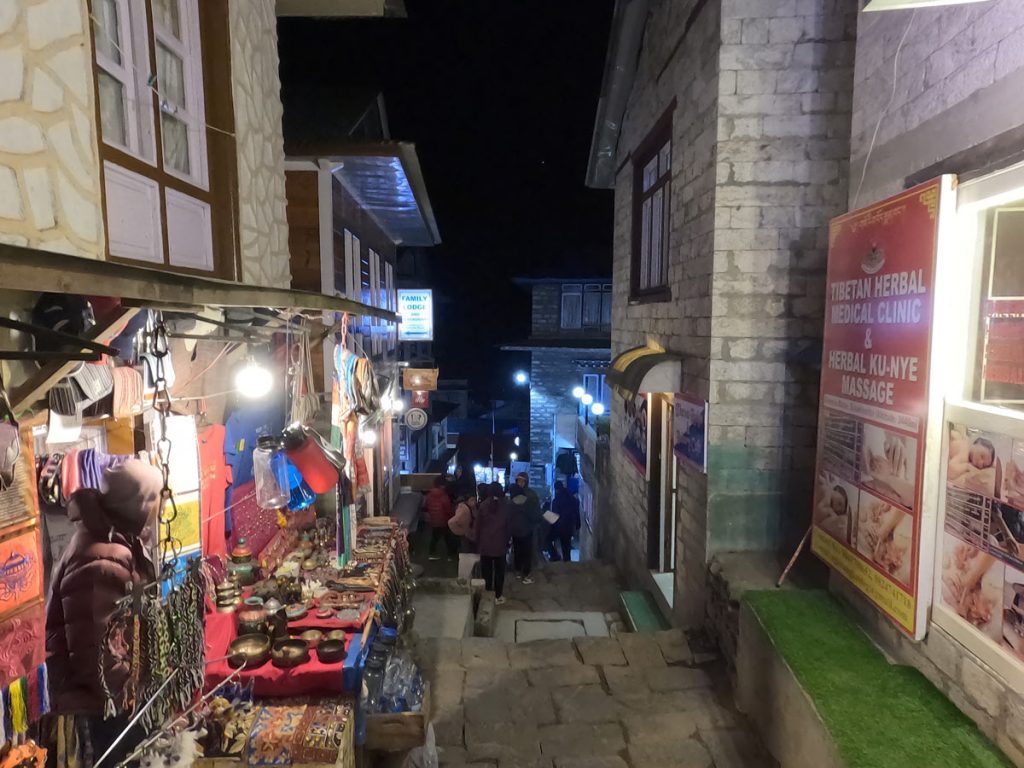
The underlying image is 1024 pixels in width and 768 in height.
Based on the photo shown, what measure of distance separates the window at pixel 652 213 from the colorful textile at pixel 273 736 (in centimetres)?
663

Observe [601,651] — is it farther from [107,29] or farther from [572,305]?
[572,305]

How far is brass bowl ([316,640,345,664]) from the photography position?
5039 millimetres

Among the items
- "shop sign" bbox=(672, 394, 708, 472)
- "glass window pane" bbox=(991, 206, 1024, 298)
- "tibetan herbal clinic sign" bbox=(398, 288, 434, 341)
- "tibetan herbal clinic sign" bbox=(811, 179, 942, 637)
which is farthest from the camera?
"tibetan herbal clinic sign" bbox=(398, 288, 434, 341)

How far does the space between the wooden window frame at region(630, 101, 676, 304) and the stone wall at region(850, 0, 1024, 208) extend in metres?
2.98

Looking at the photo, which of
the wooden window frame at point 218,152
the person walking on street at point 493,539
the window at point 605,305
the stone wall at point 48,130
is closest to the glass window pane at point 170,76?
the wooden window frame at point 218,152

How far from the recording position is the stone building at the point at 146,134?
3.27m

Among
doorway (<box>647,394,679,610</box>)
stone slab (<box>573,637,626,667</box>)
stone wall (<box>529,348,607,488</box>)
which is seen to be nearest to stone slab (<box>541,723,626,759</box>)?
stone slab (<box>573,637,626,667</box>)

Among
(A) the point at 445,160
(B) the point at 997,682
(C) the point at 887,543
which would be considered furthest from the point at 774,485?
(A) the point at 445,160

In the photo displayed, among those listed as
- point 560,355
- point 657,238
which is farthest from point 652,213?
point 560,355

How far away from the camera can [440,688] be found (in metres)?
6.33

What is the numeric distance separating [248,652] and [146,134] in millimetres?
4198

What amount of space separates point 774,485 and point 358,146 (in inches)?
275

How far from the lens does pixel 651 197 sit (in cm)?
998

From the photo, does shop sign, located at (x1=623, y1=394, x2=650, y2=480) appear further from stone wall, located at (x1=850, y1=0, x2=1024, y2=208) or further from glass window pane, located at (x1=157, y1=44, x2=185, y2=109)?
glass window pane, located at (x1=157, y1=44, x2=185, y2=109)
